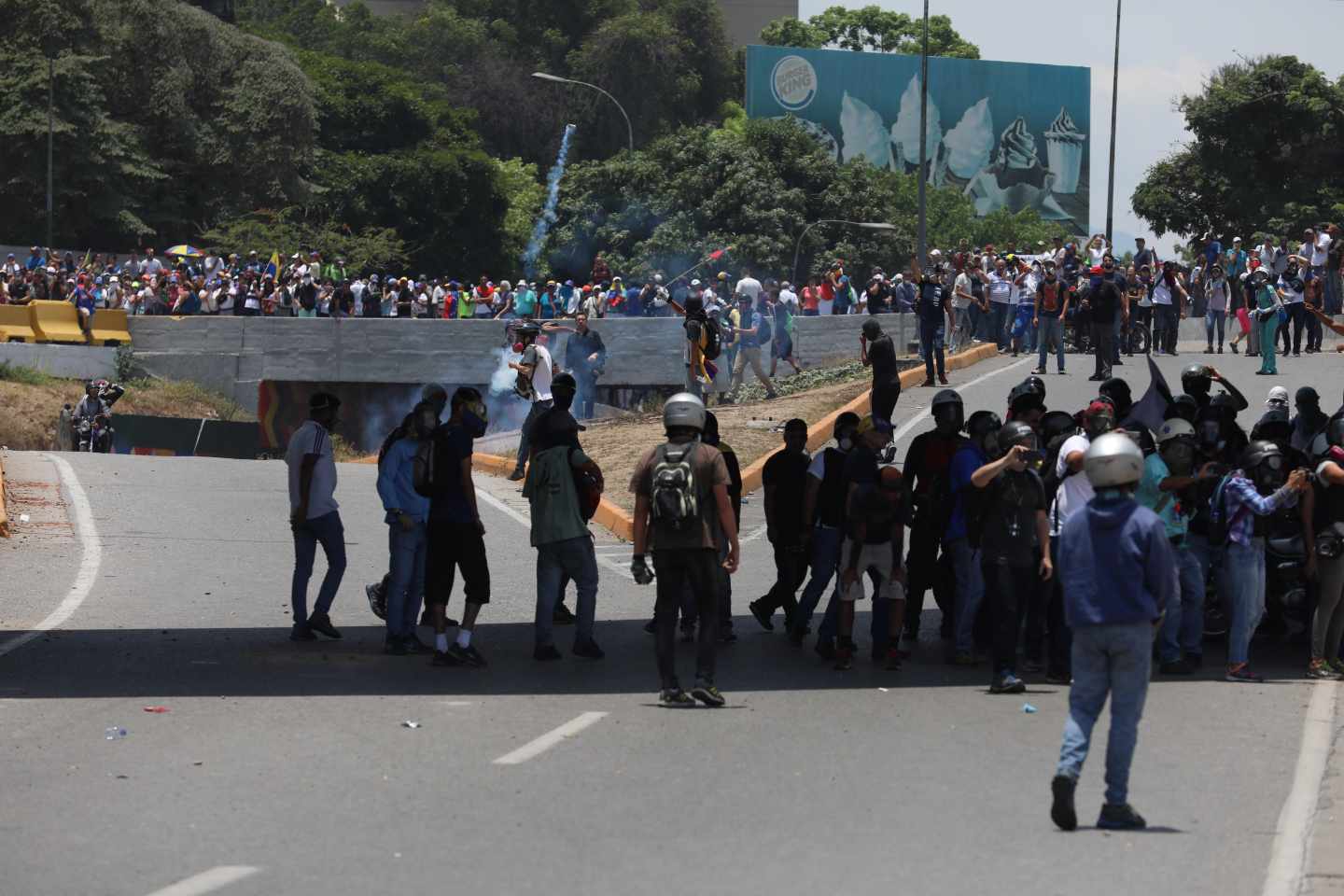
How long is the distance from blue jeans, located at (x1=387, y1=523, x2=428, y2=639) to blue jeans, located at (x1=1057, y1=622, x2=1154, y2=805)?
5.66m

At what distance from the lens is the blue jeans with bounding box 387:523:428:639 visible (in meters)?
12.7

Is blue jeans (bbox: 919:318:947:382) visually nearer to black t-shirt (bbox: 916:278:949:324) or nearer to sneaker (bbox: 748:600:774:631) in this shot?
black t-shirt (bbox: 916:278:949:324)

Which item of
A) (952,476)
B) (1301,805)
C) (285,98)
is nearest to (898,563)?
(952,476)

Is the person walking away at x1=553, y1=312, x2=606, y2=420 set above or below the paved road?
above

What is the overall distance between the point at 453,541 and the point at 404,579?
0.62 meters

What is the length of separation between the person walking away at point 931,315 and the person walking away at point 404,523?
16413 mm

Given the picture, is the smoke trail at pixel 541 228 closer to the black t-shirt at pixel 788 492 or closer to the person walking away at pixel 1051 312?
the person walking away at pixel 1051 312

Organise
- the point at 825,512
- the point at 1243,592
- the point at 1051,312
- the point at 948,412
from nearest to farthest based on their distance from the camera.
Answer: the point at 1243,592 → the point at 948,412 → the point at 825,512 → the point at 1051,312

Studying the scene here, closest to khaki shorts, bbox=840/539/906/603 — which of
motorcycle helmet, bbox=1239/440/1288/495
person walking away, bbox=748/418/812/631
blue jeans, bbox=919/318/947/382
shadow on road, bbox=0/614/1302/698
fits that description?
shadow on road, bbox=0/614/1302/698

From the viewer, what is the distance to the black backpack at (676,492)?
1058 centimetres

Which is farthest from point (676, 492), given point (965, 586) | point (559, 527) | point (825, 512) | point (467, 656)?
point (965, 586)

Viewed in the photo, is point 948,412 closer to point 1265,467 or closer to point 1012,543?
point 1012,543

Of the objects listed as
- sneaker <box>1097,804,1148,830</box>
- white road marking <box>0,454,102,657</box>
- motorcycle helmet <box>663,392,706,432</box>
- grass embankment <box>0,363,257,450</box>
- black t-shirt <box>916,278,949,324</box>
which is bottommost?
grass embankment <box>0,363,257,450</box>

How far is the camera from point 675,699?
36.1ft
